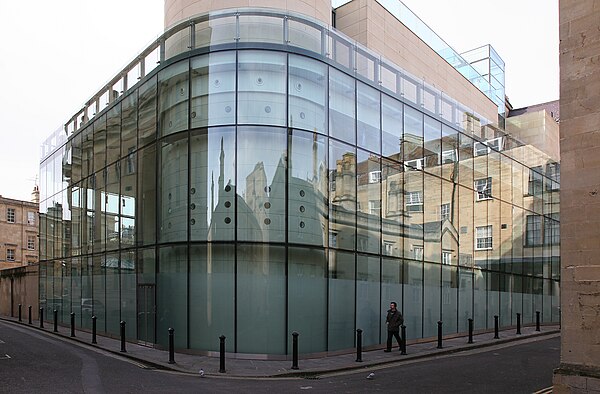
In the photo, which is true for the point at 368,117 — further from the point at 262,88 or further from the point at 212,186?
the point at 212,186

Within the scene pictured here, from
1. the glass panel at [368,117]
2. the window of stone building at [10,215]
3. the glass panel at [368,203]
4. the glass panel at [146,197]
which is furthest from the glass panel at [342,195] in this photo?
the window of stone building at [10,215]

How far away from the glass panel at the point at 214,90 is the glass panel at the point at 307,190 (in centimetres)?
226

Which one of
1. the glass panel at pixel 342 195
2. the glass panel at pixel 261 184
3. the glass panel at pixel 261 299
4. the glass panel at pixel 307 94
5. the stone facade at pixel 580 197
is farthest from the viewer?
the glass panel at pixel 342 195

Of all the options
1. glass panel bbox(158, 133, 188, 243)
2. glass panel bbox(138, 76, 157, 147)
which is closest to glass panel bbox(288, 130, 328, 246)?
glass panel bbox(158, 133, 188, 243)

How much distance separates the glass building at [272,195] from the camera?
651 inches

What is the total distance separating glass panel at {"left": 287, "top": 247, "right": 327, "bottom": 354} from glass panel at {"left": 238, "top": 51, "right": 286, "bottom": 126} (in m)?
4.13

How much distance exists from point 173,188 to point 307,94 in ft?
17.2

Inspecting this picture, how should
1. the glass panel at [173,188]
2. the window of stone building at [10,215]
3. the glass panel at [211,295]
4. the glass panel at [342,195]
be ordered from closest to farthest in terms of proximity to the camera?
the glass panel at [211,295] < the glass panel at [173,188] < the glass panel at [342,195] < the window of stone building at [10,215]

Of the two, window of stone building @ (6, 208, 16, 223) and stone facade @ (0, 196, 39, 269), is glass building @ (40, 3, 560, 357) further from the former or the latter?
window of stone building @ (6, 208, 16, 223)

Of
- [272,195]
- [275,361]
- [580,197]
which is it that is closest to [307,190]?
[272,195]

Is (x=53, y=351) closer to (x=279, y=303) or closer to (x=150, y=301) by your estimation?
(x=150, y=301)

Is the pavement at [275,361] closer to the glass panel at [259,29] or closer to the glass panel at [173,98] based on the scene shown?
the glass panel at [173,98]

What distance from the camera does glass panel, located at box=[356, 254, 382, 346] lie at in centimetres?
1836

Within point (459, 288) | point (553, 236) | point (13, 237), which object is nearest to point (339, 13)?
point (459, 288)
